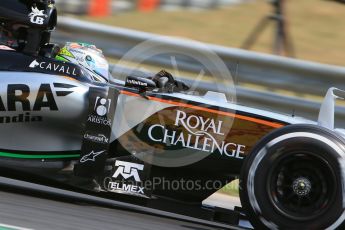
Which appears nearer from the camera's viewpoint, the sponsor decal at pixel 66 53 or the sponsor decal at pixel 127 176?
the sponsor decal at pixel 127 176

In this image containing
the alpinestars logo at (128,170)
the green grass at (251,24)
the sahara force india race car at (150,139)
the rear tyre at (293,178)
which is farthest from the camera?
the green grass at (251,24)

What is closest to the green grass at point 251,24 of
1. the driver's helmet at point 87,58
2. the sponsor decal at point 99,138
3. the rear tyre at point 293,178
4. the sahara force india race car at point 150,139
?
the driver's helmet at point 87,58

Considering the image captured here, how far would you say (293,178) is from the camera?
17.3ft

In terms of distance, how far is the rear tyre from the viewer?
16.8 ft

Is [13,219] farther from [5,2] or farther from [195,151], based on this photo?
[5,2]

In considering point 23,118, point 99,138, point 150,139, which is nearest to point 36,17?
point 23,118

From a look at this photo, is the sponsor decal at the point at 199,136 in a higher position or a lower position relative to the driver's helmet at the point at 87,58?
lower

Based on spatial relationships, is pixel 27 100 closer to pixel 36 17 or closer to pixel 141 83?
pixel 36 17

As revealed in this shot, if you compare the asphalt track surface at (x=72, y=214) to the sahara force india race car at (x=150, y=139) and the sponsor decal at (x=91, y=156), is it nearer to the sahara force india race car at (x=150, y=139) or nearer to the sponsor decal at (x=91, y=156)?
the sahara force india race car at (x=150, y=139)

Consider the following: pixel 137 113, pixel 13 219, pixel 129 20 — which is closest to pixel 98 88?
pixel 137 113

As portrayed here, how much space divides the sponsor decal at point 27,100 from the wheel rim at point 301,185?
1.73 m

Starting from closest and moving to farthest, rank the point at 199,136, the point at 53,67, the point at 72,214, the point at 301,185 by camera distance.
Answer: the point at 301,185 → the point at 72,214 → the point at 199,136 → the point at 53,67

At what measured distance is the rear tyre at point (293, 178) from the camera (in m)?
5.11

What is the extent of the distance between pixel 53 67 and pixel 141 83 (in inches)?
29.1
